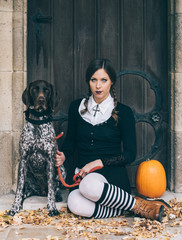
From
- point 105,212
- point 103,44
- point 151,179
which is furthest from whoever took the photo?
point 103,44

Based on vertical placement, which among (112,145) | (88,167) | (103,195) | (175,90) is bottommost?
(103,195)

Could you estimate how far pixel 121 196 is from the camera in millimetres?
3398

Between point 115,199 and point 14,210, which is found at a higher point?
point 115,199

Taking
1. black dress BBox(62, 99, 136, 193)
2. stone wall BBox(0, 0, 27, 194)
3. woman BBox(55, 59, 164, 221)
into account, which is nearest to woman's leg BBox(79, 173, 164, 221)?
woman BBox(55, 59, 164, 221)

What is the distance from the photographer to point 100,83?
3.62 metres

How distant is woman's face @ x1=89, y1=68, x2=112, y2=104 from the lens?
362 cm

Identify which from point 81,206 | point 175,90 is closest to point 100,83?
point 175,90

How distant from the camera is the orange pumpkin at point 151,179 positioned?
12.7ft

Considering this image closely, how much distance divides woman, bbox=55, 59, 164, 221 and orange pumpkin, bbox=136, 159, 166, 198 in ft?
0.75

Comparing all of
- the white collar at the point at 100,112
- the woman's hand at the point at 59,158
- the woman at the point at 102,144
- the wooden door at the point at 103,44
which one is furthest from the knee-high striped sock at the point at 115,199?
the wooden door at the point at 103,44

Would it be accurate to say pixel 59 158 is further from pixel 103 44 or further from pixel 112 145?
pixel 103 44

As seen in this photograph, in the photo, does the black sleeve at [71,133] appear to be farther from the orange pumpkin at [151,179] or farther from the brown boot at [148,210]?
the brown boot at [148,210]

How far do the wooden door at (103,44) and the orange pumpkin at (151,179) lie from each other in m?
0.63

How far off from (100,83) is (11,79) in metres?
0.99
